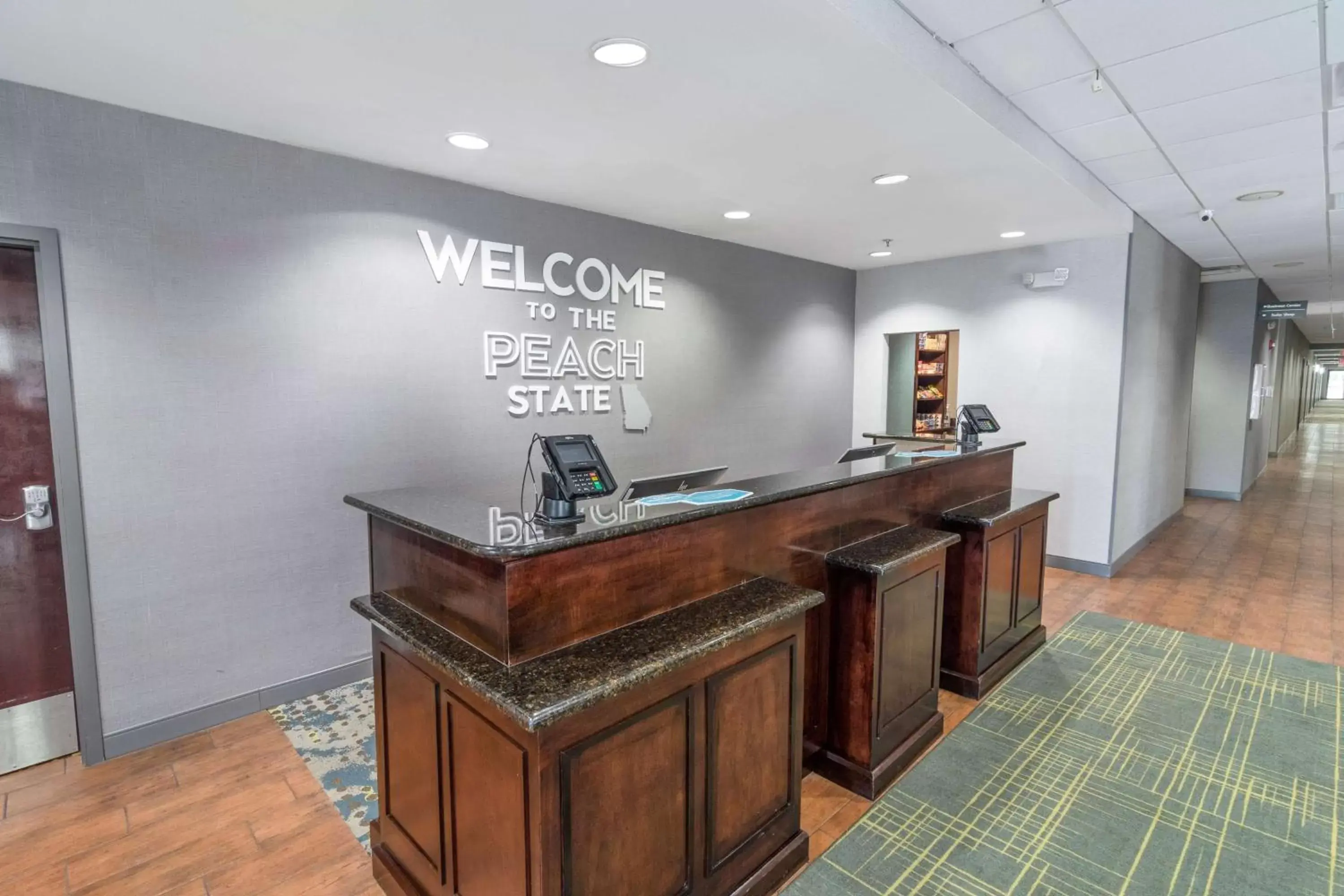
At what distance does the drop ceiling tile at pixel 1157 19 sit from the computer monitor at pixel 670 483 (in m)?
2.25

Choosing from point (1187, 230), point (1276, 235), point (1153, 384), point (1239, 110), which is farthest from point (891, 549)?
point (1276, 235)

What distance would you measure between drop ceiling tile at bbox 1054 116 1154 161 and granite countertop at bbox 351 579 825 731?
10.4ft

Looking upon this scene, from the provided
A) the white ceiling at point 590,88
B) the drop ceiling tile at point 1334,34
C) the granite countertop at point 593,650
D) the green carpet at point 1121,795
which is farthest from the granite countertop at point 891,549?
the drop ceiling tile at point 1334,34

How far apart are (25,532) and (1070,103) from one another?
525 centimetres

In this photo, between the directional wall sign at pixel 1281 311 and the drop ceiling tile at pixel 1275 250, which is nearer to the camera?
the drop ceiling tile at pixel 1275 250

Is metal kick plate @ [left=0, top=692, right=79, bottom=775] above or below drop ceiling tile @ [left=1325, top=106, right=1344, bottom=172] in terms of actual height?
below

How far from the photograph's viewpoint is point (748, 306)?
5785 millimetres

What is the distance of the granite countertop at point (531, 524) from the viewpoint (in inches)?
63.4

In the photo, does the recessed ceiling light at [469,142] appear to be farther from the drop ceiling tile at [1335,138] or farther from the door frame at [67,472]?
the drop ceiling tile at [1335,138]

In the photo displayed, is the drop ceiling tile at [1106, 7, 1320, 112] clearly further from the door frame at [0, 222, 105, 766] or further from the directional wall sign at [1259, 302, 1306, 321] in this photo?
the directional wall sign at [1259, 302, 1306, 321]

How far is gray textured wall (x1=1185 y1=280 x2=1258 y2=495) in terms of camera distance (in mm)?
8367

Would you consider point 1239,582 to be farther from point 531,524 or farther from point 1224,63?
point 531,524

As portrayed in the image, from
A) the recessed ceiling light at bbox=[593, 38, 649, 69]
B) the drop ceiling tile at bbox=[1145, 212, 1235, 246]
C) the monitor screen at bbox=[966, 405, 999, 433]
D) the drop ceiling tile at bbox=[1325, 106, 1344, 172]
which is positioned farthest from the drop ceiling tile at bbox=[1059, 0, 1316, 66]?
the drop ceiling tile at bbox=[1145, 212, 1235, 246]

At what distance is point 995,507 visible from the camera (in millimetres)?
3672
